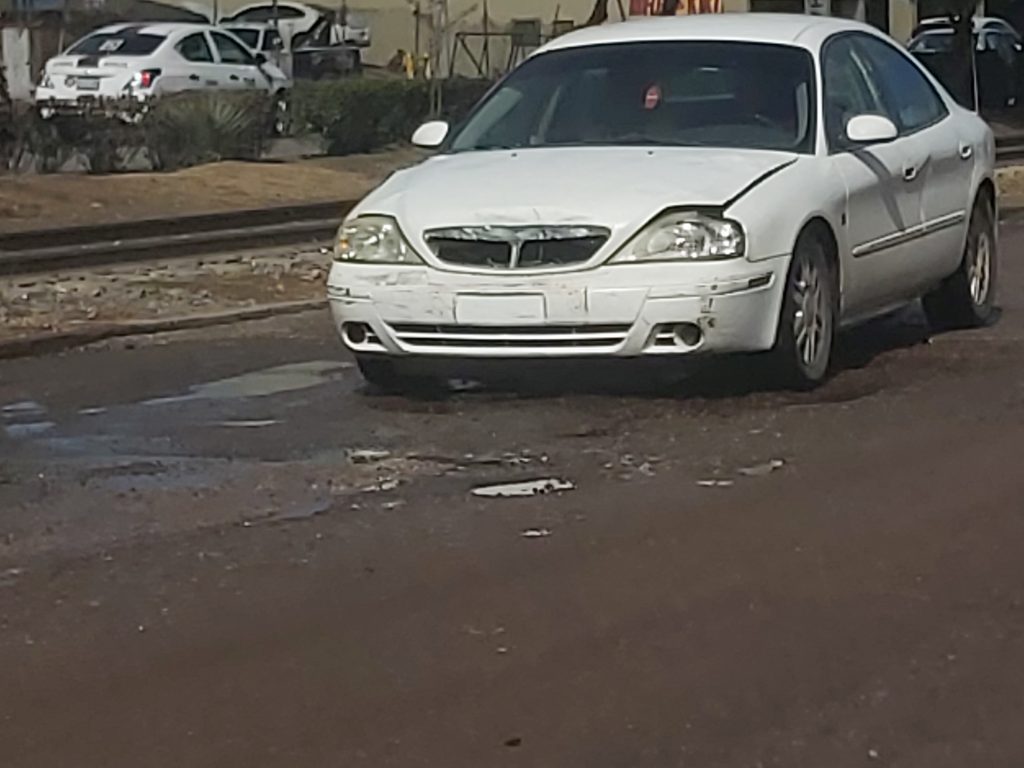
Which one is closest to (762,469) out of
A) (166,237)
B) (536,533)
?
(536,533)

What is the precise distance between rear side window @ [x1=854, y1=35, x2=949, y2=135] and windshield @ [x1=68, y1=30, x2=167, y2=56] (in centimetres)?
1928

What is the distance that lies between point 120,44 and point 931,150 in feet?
65.9

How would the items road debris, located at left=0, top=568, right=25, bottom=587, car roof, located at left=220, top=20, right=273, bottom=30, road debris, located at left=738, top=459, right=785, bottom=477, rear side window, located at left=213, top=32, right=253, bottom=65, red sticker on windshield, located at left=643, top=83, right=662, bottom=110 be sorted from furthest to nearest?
car roof, located at left=220, top=20, right=273, bottom=30 → rear side window, located at left=213, top=32, right=253, bottom=65 → red sticker on windshield, located at left=643, top=83, right=662, bottom=110 → road debris, located at left=738, top=459, right=785, bottom=477 → road debris, located at left=0, top=568, right=25, bottom=587

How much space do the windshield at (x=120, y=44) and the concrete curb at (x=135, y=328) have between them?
16386 millimetres

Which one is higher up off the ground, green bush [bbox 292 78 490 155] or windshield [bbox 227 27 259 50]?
green bush [bbox 292 78 490 155]

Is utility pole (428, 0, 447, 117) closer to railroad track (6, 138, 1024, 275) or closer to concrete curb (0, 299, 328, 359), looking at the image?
railroad track (6, 138, 1024, 275)

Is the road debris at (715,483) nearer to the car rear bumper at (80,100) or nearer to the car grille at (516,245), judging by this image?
the car grille at (516,245)

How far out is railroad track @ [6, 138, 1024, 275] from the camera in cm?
1562

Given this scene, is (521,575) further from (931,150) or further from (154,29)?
(154,29)

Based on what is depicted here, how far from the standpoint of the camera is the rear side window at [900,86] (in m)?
11.1

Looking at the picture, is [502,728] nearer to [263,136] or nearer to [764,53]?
[764,53]

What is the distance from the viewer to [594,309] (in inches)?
364

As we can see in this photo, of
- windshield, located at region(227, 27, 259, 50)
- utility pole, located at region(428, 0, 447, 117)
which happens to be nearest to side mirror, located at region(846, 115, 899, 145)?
utility pole, located at region(428, 0, 447, 117)

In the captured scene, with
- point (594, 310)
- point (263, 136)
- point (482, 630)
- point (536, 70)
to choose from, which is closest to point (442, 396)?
point (594, 310)
